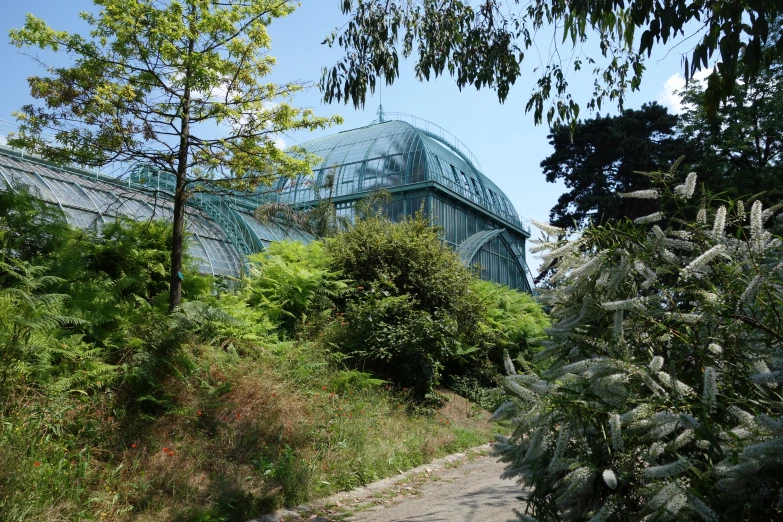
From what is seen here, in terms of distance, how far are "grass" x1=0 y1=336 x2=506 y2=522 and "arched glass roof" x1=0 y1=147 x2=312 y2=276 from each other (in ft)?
11.9

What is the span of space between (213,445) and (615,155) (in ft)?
77.9

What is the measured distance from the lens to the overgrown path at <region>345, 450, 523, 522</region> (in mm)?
6133

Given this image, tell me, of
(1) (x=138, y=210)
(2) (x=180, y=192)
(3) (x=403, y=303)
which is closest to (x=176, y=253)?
(2) (x=180, y=192)

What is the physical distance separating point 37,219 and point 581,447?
8.23 m

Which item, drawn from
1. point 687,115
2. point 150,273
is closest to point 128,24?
point 150,273

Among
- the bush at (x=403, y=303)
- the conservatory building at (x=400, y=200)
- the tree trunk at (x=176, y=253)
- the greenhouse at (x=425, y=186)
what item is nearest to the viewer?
the tree trunk at (x=176, y=253)

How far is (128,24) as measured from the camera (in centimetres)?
765

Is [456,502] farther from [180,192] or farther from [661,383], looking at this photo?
[180,192]

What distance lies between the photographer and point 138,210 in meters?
12.5

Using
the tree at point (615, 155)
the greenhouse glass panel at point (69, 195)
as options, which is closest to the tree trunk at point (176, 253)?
the greenhouse glass panel at point (69, 195)

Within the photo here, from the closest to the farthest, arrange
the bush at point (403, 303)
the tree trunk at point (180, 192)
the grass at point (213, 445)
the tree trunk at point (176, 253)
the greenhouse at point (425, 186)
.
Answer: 1. the grass at point (213, 445)
2. the tree trunk at point (180, 192)
3. the tree trunk at point (176, 253)
4. the bush at point (403, 303)
5. the greenhouse at point (425, 186)

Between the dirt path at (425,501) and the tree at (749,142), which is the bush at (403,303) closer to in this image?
the dirt path at (425,501)

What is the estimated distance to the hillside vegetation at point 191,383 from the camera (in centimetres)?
579

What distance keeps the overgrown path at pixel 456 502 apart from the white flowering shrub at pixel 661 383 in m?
2.77
